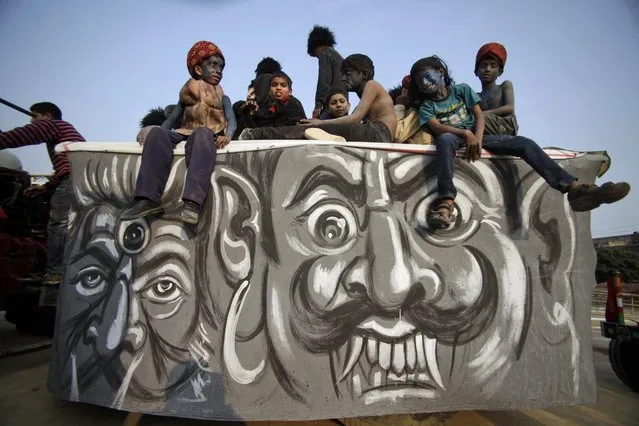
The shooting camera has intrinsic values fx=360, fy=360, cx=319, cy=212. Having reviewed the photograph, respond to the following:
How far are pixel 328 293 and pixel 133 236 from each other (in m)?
1.36

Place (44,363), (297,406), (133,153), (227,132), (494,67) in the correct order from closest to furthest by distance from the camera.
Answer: (297,406), (133,153), (227,132), (494,67), (44,363)

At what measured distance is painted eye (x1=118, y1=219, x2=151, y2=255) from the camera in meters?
2.40

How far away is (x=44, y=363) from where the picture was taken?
12.7ft

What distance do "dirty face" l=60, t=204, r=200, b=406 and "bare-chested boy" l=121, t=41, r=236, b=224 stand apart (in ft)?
0.74

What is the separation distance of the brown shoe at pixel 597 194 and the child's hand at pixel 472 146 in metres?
0.61

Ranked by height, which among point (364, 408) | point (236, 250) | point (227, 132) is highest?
point (227, 132)

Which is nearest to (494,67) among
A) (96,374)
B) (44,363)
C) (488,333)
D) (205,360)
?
(488,333)

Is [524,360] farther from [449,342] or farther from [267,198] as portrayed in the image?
[267,198]

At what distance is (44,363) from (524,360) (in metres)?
4.59

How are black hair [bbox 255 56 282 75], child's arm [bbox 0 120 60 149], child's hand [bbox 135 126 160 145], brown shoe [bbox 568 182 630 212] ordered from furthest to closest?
black hair [bbox 255 56 282 75] → child's arm [bbox 0 120 60 149] → child's hand [bbox 135 126 160 145] → brown shoe [bbox 568 182 630 212]

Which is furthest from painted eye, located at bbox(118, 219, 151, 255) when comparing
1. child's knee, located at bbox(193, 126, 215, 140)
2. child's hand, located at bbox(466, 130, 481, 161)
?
child's hand, located at bbox(466, 130, 481, 161)

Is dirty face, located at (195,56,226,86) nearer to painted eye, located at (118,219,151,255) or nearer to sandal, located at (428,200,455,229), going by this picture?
painted eye, located at (118,219,151,255)

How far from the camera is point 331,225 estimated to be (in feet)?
7.64

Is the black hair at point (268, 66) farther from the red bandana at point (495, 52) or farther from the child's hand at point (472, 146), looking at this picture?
the child's hand at point (472, 146)
